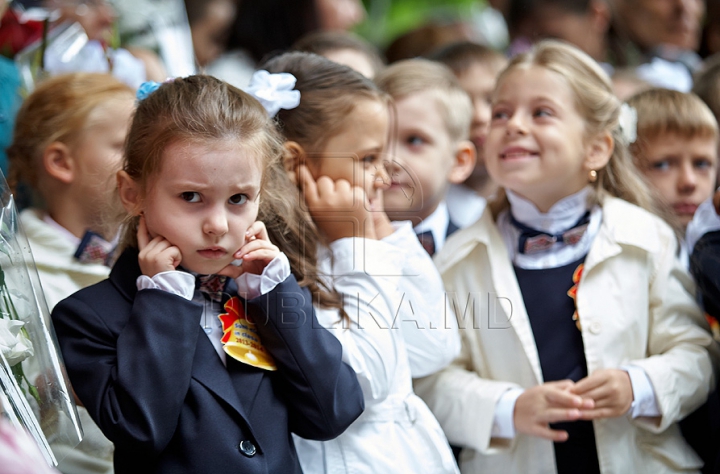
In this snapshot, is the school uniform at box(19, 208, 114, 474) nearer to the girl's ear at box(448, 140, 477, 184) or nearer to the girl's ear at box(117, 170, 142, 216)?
the girl's ear at box(117, 170, 142, 216)

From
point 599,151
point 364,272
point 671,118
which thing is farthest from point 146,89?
point 671,118

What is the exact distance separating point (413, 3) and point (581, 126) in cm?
458

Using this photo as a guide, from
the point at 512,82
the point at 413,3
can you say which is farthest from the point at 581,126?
A: the point at 413,3

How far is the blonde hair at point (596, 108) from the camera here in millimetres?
2383

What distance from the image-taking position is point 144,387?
1.57 metres

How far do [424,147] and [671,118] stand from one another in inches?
34.2

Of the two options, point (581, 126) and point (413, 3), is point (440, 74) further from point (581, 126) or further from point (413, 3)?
point (413, 3)

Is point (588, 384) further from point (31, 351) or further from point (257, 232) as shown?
point (31, 351)

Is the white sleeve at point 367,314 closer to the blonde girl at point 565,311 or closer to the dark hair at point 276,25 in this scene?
the blonde girl at point 565,311

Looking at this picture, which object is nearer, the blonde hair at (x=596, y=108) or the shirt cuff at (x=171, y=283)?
the shirt cuff at (x=171, y=283)

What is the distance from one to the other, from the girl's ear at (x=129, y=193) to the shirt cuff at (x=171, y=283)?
0.17m

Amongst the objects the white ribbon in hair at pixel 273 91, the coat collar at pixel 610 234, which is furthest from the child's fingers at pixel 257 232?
the coat collar at pixel 610 234

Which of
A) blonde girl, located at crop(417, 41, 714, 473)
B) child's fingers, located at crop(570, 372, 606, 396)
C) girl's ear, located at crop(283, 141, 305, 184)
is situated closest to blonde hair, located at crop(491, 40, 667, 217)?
blonde girl, located at crop(417, 41, 714, 473)

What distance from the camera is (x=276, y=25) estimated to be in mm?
4367
